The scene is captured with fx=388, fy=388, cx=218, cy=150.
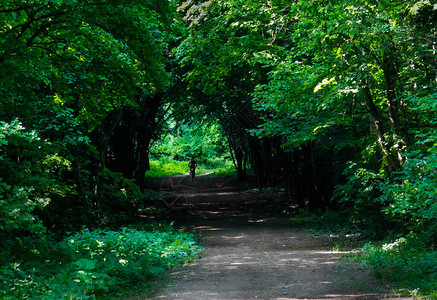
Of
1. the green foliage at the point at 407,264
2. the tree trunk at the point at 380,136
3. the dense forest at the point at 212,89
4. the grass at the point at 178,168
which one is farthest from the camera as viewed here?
the grass at the point at 178,168

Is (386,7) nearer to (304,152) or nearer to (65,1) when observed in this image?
(65,1)

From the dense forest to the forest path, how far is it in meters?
0.98

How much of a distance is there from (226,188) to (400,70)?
2078 centimetres

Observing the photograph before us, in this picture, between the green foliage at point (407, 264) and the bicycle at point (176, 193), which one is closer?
the green foliage at point (407, 264)

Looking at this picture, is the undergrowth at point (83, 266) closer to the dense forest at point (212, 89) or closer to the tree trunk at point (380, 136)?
the dense forest at point (212, 89)

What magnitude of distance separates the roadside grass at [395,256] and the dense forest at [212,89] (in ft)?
0.19

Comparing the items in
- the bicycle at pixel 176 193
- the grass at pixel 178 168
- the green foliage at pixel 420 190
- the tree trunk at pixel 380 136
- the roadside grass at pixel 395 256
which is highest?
the tree trunk at pixel 380 136

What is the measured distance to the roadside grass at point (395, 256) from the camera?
18.6ft

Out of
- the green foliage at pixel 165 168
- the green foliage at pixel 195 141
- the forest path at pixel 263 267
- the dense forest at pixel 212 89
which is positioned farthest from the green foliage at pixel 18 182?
the green foliage at pixel 165 168

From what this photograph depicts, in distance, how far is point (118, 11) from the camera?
7883mm

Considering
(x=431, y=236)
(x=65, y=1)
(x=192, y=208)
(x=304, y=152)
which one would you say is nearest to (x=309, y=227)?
(x=304, y=152)

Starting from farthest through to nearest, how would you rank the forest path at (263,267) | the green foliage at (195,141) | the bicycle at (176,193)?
1. the green foliage at (195,141)
2. the bicycle at (176,193)
3. the forest path at (263,267)

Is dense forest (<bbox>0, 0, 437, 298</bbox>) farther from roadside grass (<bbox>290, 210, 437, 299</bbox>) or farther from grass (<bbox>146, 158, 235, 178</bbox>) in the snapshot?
grass (<bbox>146, 158, 235, 178</bbox>)

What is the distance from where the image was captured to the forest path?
5910 mm
